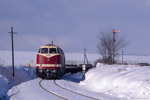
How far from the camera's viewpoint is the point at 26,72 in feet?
132

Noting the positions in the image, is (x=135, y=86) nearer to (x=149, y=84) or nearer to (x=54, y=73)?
(x=149, y=84)

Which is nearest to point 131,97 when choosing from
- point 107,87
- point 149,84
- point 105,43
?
point 149,84

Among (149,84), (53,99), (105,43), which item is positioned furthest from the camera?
(105,43)

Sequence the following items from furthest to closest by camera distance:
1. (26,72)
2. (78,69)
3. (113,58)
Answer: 1. (113,58)
2. (78,69)
3. (26,72)

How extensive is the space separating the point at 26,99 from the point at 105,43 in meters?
45.9

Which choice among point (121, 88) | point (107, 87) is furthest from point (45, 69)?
point (121, 88)

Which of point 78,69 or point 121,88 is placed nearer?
point 121,88

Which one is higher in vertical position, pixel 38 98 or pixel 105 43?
pixel 105 43

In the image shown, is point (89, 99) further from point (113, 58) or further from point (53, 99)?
point (113, 58)

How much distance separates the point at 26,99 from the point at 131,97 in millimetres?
5662

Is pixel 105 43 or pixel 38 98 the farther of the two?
pixel 105 43

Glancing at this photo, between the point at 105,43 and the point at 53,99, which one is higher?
the point at 105,43

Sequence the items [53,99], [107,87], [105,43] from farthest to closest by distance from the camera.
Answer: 1. [105,43]
2. [107,87]
3. [53,99]

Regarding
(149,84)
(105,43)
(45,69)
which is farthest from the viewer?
(105,43)
